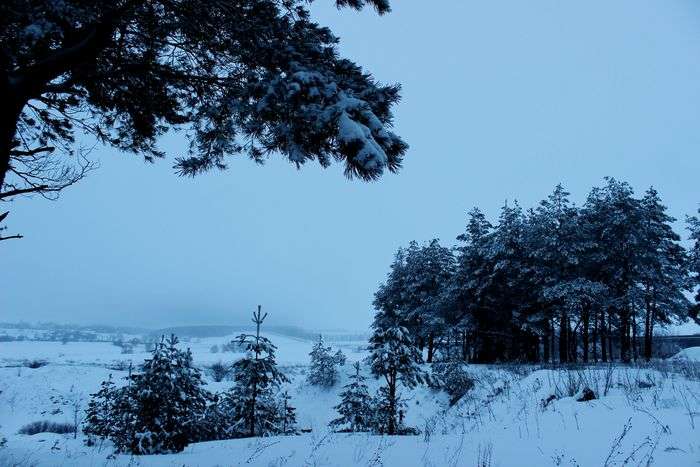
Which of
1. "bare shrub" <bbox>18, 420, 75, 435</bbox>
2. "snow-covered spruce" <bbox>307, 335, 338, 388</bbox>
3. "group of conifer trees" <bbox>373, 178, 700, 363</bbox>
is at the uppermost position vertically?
"group of conifer trees" <bbox>373, 178, 700, 363</bbox>

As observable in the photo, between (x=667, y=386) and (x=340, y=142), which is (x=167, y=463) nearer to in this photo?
(x=340, y=142)

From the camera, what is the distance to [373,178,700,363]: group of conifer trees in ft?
90.9

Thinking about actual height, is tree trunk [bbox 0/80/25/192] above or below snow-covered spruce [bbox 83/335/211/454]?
above

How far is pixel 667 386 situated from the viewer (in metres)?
8.68

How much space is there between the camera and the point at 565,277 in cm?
2823

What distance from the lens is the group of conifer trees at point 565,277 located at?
27.7 meters

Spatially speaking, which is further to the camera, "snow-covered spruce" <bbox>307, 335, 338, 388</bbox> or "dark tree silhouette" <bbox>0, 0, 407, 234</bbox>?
"snow-covered spruce" <bbox>307, 335, 338, 388</bbox>

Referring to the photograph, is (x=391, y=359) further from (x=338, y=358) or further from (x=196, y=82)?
(x=338, y=358)

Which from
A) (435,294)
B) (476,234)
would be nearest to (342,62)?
(476,234)

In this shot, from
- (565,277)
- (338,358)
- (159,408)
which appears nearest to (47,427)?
(338,358)

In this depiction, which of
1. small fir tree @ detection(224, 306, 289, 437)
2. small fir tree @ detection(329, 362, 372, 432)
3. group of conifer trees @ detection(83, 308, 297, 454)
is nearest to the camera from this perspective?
group of conifer trees @ detection(83, 308, 297, 454)

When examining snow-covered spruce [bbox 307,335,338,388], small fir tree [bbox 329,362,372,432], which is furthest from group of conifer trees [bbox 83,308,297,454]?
snow-covered spruce [bbox 307,335,338,388]

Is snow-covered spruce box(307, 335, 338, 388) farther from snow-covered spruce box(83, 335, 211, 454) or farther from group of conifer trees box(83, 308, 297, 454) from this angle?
snow-covered spruce box(83, 335, 211, 454)

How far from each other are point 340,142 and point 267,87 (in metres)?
0.92
